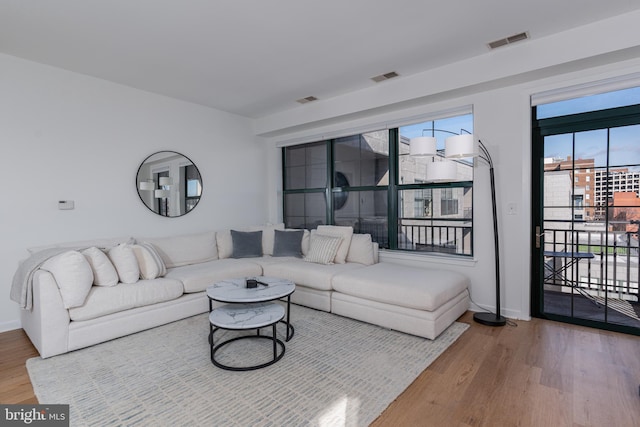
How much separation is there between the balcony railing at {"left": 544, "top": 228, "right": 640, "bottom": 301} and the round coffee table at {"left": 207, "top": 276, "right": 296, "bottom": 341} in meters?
2.71

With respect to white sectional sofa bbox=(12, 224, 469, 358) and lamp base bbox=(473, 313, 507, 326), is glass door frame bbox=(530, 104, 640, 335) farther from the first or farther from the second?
white sectional sofa bbox=(12, 224, 469, 358)

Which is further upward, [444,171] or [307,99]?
[307,99]

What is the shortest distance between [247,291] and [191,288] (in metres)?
1.08

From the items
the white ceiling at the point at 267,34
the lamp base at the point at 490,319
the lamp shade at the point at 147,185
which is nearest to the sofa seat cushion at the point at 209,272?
the lamp shade at the point at 147,185

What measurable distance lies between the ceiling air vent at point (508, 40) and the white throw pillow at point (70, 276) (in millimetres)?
4094

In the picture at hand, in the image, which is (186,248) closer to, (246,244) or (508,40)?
(246,244)

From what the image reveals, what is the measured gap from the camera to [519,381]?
2.19 m

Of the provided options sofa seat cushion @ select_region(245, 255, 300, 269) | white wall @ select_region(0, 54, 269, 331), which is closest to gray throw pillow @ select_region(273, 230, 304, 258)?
sofa seat cushion @ select_region(245, 255, 300, 269)

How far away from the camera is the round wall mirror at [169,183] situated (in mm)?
4223

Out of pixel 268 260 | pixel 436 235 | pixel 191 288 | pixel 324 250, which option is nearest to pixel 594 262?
pixel 436 235

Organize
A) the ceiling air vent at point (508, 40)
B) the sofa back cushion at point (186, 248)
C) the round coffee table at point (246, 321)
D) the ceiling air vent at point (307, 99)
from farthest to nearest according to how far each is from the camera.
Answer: the ceiling air vent at point (307, 99) < the sofa back cushion at point (186, 248) < the ceiling air vent at point (508, 40) < the round coffee table at point (246, 321)

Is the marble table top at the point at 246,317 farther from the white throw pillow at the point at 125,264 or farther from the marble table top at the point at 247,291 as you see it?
the white throw pillow at the point at 125,264

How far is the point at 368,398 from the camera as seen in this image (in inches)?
79.1

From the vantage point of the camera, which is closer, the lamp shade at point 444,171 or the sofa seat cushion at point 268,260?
the lamp shade at point 444,171
